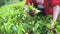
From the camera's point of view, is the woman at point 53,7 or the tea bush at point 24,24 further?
the woman at point 53,7

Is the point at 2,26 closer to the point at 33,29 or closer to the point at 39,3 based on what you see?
the point at 33,29

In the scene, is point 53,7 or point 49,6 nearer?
point 53,7

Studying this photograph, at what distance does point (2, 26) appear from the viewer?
2.77 meters

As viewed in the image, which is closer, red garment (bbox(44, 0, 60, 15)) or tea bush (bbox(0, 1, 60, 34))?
tea bush (bbox(0, 1, 60, 34))

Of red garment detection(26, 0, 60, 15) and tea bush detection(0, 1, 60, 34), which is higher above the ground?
red garment detection(26, 0, 60, 15)

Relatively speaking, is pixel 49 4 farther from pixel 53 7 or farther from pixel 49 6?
pixel 53 7

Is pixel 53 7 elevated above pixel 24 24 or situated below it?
above

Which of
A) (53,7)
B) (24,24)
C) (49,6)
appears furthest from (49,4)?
(24,24)

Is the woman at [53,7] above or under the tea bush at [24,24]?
above

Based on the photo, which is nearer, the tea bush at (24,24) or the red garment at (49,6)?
the tea bush at (24,24)

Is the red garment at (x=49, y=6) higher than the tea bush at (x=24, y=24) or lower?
higher

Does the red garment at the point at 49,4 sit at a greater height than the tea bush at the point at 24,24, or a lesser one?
greater

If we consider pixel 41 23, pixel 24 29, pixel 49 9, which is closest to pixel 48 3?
pixel 49 9

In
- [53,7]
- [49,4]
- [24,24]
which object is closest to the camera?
[24,24]
